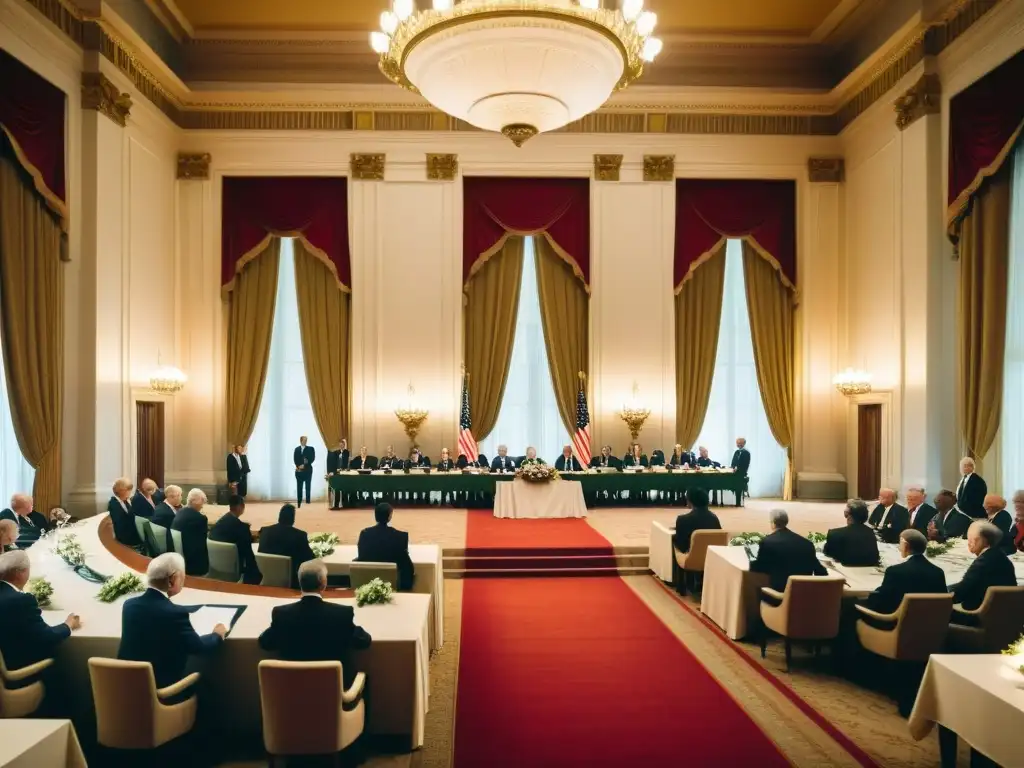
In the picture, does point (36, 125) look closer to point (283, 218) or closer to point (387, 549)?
point (283, 218)

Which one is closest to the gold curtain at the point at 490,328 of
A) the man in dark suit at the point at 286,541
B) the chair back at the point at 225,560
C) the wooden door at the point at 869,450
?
the wooden door at the point at 869,450

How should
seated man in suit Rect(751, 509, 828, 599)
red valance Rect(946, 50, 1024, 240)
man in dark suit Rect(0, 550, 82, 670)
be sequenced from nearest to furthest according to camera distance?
1. man in dark suit Rect(0, 550, 82, 670)
2. seated man in suit Rect(751, 509, 828, 599)
3. red valance Rect(946, 50, 1024, 240)

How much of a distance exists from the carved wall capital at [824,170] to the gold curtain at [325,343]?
382 inches

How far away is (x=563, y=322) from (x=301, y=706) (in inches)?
515

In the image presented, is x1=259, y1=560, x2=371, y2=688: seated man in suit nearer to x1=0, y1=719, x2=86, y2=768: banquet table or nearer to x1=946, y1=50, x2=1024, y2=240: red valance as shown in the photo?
x1=0, y1=719, x2=86, y2=768: banquet table

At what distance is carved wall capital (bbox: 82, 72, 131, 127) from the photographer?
12.4 meters

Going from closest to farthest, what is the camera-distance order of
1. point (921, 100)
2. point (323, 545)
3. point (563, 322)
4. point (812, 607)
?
point (812, 607) < point (323, 545) < point (921, 100) < point (563, 322)

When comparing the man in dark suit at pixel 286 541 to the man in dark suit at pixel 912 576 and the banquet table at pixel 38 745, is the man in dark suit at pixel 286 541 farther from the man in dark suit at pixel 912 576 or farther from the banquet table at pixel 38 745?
the man in dark suit at pixel 912 576

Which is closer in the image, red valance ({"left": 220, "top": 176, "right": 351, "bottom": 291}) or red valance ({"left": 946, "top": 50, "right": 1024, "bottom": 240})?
red valance ({"left": 946, "top": 50, "right": 1024, "bottom": 240})

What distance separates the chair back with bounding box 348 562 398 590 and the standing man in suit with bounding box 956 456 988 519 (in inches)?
279

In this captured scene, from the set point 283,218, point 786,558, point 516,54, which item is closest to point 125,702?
point 786,558

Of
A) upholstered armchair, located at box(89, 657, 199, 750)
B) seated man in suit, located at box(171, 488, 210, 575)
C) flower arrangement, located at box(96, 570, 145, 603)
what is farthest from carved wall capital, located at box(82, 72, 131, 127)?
upholstered armchair, located at box(89, 657, 199, 750)

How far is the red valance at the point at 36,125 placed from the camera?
34.4 ft

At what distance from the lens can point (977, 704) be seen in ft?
12.4
